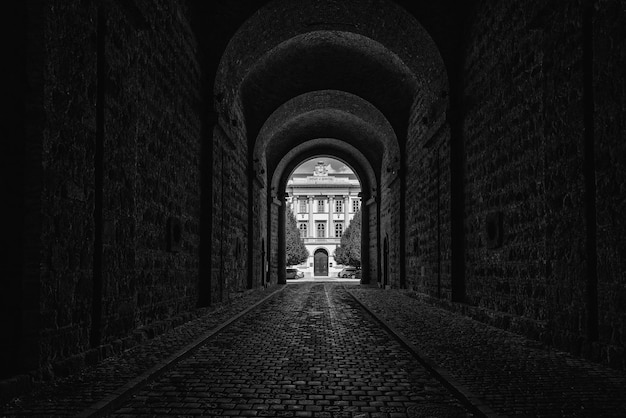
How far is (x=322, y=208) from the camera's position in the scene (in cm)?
7025

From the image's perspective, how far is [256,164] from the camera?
67.9 feet

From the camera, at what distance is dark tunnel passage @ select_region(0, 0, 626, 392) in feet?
17.0

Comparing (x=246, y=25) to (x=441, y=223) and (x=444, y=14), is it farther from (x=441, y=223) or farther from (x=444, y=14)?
(x=441, y=223)

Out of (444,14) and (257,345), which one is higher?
(444,14)

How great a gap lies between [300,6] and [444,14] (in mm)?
3591

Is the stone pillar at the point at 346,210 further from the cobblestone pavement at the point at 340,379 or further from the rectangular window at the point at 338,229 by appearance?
the cobblestone pavement at the point at 340,379

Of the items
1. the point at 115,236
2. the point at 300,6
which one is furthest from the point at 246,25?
the point at 115,236

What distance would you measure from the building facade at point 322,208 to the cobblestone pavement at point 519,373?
197 feet

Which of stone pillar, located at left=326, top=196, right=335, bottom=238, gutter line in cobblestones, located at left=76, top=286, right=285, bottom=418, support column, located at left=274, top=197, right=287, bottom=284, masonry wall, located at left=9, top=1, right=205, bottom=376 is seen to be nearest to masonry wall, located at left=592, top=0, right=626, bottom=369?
gutter line in cobblestones, located at left=76, top=286, right=285, bottom=418

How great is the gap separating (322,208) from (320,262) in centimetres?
736

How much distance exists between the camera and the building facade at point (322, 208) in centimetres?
6919

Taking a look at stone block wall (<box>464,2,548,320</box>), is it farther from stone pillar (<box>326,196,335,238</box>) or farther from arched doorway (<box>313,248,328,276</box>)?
stone pillar (<box>326,196,335,238</box>)

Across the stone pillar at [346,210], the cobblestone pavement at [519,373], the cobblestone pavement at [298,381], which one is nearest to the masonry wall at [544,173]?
the cobblestone pavement at [519,373]

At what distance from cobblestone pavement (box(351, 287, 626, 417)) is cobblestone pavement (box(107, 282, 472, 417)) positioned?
33 centimetres
